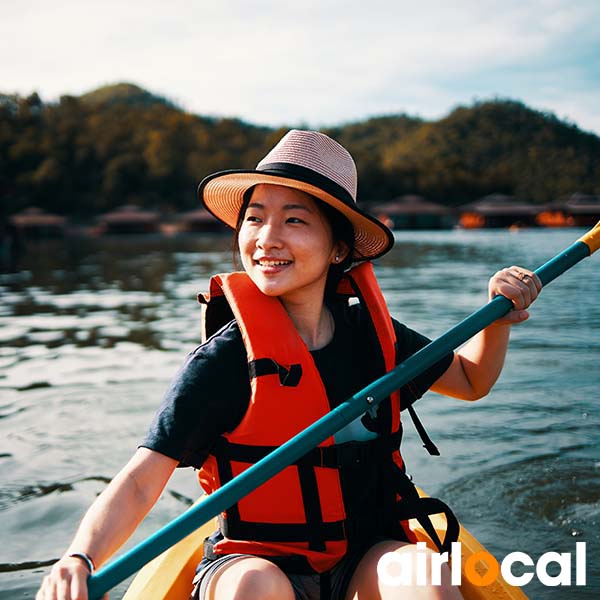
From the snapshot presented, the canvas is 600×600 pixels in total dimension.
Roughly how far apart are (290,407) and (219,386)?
6.2 inches

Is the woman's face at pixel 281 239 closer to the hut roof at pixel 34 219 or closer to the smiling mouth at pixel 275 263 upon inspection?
the smiling mouth at pixel 275 263

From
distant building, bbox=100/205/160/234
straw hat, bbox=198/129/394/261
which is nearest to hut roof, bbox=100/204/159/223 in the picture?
distant building, bbox=100/205/160/234

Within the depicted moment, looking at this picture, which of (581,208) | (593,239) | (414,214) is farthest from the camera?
(414,214)

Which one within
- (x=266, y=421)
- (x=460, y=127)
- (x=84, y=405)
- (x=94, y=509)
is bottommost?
(x=84, y=405)

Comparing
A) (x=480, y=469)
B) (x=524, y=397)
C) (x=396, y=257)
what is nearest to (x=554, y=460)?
(x=480, y=469)

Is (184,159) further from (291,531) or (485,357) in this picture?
(291,531)

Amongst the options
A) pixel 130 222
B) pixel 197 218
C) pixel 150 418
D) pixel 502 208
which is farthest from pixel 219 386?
pixel 502 208

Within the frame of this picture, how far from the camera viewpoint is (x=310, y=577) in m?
1.58

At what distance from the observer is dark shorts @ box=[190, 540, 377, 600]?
5.04 feet

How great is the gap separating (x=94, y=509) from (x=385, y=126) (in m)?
100

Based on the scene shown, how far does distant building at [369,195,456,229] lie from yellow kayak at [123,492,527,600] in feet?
186

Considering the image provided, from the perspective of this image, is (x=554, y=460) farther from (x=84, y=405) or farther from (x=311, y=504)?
(x=84, y=405)

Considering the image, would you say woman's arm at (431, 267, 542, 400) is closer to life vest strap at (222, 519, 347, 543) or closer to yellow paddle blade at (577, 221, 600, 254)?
yellow paddle blade at (577, 221, 600, 254)

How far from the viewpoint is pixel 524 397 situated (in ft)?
16.7
